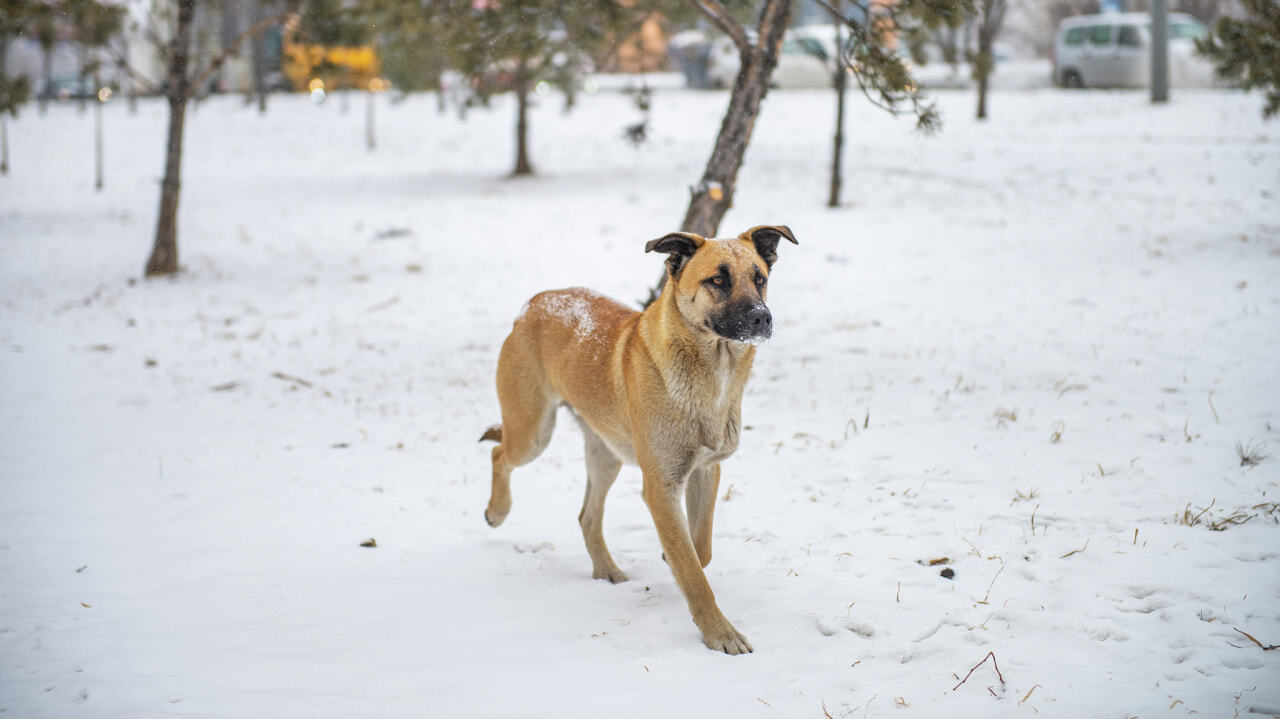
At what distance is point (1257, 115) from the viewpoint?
785 inches

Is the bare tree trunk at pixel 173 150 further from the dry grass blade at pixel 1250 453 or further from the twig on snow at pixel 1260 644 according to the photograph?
the twig on snow at pixel 1260 644

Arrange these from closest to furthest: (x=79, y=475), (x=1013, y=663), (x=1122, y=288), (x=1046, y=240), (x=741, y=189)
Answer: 1. (x=1013, y=663)
2. (x=79, y=475)
3. (x=1122, y=288)
4. (x=1046, y=240)
5. (x=741, y=189)

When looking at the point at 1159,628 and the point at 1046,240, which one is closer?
the point at 1159,628

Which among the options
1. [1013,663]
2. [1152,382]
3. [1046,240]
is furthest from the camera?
[1046,240]

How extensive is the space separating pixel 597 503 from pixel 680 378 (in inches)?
44.2

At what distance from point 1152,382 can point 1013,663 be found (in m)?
4.64

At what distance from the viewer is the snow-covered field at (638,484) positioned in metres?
3.54

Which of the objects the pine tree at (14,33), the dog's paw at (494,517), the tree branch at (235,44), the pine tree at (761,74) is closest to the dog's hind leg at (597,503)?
the dog's paw at (494,517)

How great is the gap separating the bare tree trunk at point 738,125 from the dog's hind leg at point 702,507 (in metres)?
3.98

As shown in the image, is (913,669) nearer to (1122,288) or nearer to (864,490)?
(864,490)

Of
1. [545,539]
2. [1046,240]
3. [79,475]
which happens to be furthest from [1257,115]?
[79,475]

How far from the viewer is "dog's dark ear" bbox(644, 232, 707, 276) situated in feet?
12.5

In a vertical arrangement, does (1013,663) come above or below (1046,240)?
below

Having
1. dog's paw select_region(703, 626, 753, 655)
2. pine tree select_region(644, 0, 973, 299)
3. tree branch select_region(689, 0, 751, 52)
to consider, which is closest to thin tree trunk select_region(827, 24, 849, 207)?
pine tree select_region(644, 0, 973, 299)
